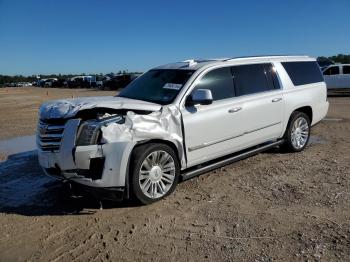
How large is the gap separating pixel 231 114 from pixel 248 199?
1.43 meters

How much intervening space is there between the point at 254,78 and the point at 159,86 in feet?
5.60

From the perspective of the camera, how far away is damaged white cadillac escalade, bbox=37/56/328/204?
469 centimetres

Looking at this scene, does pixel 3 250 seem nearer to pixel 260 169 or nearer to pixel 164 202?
pixel 164 202

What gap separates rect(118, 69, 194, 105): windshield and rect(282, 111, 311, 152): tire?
2.51 m

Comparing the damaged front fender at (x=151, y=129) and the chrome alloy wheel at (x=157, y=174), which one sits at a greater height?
the damaged front fender at (x=151, y=129)

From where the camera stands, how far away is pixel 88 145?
15.1ft

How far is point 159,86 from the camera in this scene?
606cm

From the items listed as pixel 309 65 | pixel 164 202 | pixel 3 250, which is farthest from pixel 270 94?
pixel 3 250

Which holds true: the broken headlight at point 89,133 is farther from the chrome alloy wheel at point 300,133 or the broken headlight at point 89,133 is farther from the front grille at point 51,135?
the chrome alloy wheel at point 300,133

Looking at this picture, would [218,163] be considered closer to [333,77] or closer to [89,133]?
[89,133]

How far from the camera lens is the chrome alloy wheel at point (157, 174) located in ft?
16.5

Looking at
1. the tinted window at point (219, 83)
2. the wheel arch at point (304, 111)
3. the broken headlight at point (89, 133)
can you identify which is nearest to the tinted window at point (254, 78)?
the tinted window at point (219, 83)

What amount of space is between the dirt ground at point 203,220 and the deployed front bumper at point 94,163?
1.38ft

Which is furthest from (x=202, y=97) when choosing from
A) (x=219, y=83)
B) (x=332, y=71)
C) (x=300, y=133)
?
(x=332, y=71)
